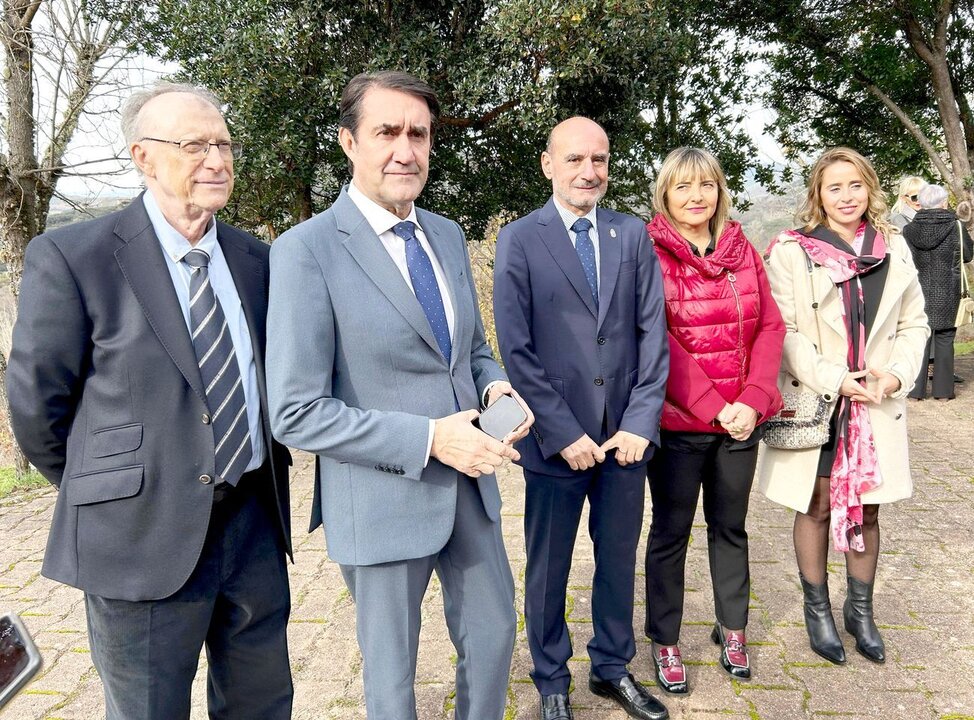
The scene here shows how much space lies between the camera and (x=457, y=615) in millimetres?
2539

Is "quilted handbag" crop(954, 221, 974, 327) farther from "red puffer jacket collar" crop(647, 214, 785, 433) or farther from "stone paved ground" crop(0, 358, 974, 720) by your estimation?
"red puffer jacket collar" crop(647, 214, 785, 433)

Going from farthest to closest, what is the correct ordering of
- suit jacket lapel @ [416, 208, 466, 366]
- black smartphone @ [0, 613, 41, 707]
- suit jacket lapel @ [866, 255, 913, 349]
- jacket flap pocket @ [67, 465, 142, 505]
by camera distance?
suit jacket lapel @ [866, 255, 913, 349], suit jacket lapel @ [416, 208, 466, 366], jacket flap pocket @ [67, 465, 142, 505], black smartphone @ [0, 613, 41, 707]

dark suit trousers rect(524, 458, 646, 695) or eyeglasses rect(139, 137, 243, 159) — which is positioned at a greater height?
eyeglasses rect(139, 137, 243, 159)

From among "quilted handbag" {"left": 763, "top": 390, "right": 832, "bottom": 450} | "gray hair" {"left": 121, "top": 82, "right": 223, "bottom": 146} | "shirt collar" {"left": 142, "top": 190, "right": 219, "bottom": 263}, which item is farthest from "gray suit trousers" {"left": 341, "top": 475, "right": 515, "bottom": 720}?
"quilted handbag" {"left": 763, "top": 390, "right": 832, "bottom": 450}

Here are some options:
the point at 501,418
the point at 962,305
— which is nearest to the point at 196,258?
the point at 501,418

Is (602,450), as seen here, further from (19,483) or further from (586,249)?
(19,483)

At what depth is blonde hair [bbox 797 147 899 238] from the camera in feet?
11.7

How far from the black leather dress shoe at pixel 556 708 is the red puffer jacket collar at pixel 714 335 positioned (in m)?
1.25

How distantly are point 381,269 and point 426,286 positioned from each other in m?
0.18

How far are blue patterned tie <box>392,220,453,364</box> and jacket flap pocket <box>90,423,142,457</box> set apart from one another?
0.92m

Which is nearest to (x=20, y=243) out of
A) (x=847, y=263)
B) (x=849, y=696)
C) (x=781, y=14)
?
(x=847, y=263)

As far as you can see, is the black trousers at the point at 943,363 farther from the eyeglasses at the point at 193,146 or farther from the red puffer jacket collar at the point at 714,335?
the eyeglasses at the point at 193,146

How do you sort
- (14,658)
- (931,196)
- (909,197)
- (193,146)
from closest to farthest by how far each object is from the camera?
(14,658) < (193,146) < (931,196) < (909,197)

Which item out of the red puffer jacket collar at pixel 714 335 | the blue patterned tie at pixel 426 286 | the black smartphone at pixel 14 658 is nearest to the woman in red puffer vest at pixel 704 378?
the red puffer jacket collar at pixel 714 335
